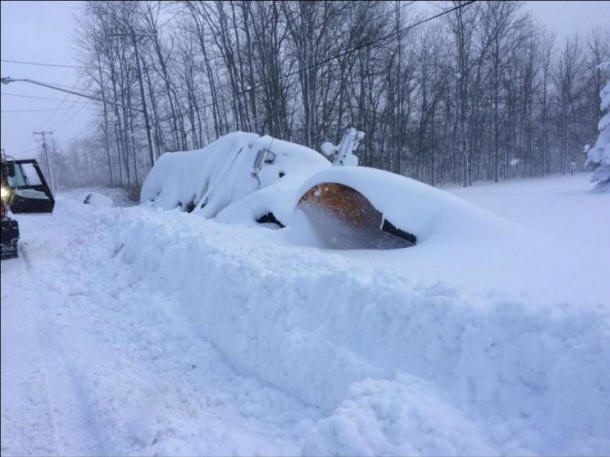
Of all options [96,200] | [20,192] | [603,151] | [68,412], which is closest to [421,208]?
[68,412]

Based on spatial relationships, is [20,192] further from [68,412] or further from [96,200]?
[96,200]

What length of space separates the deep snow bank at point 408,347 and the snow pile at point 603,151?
8367 millimetres

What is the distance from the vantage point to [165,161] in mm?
16312

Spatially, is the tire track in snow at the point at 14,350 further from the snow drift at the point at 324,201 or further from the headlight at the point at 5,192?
the snow drift at the point at 324,201

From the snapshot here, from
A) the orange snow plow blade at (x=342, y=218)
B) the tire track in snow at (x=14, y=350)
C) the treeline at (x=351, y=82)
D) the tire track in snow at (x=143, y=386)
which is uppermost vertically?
the treeline at (x=351, y=82)

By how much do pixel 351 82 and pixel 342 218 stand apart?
22080 mm

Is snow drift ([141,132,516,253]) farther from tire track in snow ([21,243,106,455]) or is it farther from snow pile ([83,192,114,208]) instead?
snow pile ([83,192,114,208])

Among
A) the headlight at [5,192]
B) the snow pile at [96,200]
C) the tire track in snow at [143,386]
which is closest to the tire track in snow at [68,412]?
the tire track in snow at [143,386]

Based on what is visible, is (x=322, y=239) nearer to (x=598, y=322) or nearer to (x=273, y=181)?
(x=273, y=181)

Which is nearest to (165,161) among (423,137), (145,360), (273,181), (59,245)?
(273,181)

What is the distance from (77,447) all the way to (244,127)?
25510mm

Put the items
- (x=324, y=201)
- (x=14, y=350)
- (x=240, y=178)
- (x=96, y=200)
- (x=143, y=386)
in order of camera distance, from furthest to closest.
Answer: (x=96, y=200), (x=240, y=178), (x=324, y=201), (x=143, y=386), (x=14, y=350)

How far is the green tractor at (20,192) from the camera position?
5.24 ft

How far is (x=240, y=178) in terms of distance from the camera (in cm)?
1149
